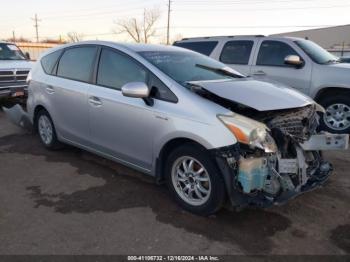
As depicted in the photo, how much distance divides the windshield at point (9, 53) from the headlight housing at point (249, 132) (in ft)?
30.4

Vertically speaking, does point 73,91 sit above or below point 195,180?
above

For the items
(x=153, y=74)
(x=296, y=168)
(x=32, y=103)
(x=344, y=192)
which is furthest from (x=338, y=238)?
(x=32, y=103)

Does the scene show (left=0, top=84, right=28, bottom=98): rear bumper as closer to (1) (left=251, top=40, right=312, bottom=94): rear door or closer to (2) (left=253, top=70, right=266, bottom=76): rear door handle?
(2) (left=253, top=70, right=266, bottom=76): rear door handle

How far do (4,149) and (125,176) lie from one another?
8.47 feet

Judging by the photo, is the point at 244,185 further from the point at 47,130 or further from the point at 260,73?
the point at 260,73

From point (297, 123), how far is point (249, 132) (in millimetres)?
811

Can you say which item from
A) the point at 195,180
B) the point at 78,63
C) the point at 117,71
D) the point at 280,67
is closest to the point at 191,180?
the point at 195,180

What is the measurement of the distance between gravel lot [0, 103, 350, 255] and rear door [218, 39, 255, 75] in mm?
3815

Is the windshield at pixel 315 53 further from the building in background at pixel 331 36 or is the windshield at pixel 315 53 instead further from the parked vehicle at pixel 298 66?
the building in background at pixel 331 36

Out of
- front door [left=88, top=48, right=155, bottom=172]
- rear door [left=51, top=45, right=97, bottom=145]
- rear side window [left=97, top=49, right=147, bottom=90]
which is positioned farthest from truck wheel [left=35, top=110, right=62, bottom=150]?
rear side window [left=97, top=49, right=147, bottom=90]

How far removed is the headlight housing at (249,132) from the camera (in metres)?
3.38

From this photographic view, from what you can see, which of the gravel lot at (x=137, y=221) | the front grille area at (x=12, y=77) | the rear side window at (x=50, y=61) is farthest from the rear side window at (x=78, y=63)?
the front grille area at (x=12, y=77)

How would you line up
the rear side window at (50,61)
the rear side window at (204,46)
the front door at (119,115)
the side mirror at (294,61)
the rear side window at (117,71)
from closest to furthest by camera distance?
the front door at (119,115)
the rear side window at (117,71)
the rear side window at (50,61)
the side mirror at (294,61)
the rear side window at (204,46)

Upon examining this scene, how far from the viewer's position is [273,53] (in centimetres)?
789
